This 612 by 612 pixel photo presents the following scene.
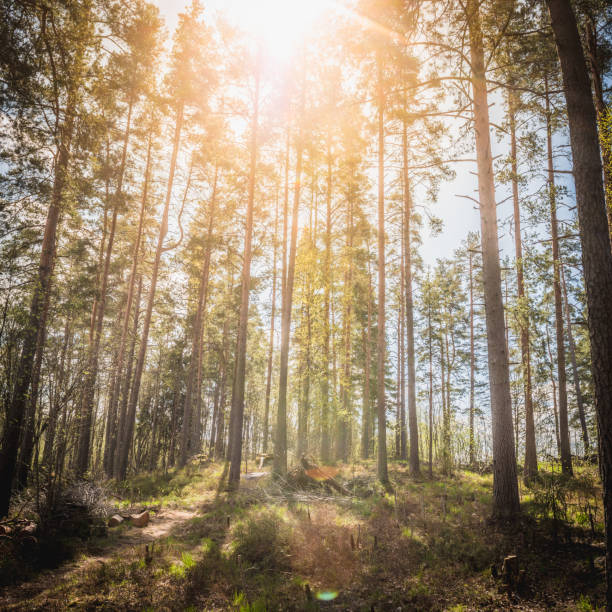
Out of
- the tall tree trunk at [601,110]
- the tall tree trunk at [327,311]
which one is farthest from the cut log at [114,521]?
the tall tree trunk at [601,110]

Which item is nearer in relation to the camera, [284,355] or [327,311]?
[284,355]

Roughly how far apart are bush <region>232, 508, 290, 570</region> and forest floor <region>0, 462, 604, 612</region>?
2 cm

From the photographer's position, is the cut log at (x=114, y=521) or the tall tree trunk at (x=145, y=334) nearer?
the cut log at (x=114, y=521)

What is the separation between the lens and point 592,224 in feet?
13.1

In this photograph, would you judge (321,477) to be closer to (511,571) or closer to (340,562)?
(340,562)

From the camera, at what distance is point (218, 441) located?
2503cm

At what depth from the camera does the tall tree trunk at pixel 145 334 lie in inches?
502

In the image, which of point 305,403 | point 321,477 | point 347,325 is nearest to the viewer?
point 321,477

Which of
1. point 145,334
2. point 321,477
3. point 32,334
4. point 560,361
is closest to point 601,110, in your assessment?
point 560,361

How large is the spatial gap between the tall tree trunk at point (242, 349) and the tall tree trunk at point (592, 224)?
9.46 metres

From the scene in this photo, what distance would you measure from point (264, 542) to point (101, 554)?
2.95 metres

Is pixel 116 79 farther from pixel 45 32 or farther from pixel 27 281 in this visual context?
pixel 27 281

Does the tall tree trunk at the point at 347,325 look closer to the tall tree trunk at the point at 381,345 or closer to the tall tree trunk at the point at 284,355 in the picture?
the tall tree trunk at the point at 381,345

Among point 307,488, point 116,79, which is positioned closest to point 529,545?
point 307,488
